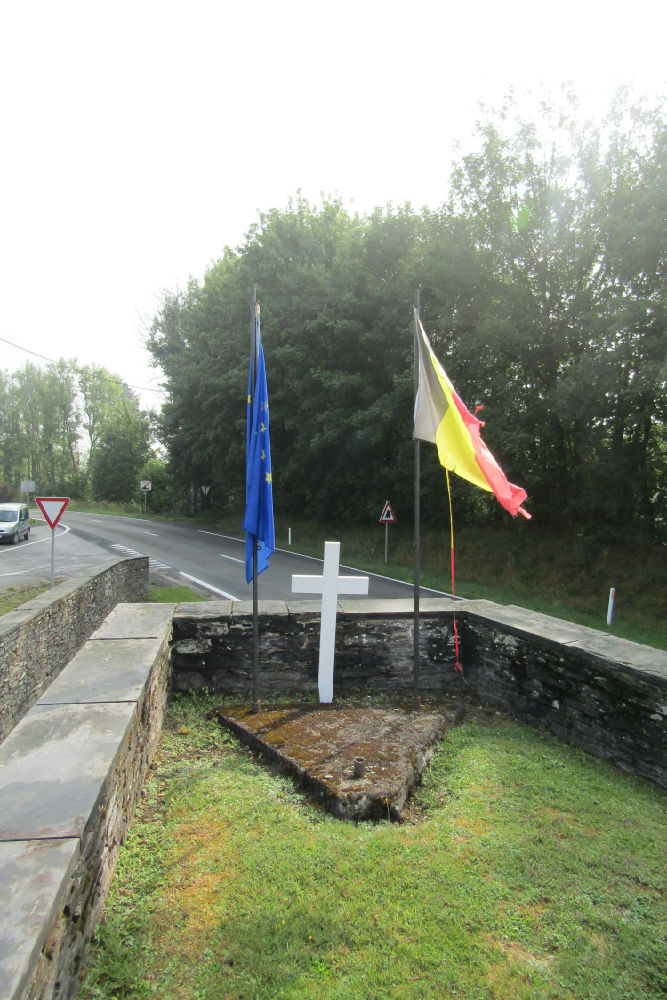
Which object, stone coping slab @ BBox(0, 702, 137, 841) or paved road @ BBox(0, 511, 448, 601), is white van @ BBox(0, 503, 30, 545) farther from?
stone coping slab @ BBox(0, 702, 137, 841)

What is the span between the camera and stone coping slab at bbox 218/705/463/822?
10.2 ft

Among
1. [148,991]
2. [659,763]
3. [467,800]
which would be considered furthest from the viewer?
[659,763]

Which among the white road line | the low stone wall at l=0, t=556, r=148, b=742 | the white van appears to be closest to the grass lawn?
the low stone wall at l=0, t=556, r=148, b=742

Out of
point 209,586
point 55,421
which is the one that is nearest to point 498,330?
point 209,586

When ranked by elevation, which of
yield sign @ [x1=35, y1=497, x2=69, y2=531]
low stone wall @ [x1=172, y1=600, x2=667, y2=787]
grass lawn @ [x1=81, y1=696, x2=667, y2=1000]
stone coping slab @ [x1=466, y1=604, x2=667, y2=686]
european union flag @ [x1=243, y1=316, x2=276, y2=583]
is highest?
european union flag @ [x1=243, y1=316, x2=276, y2=583]

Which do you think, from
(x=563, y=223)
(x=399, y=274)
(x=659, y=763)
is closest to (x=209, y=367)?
(x=399, y=274)

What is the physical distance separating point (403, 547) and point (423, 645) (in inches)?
577

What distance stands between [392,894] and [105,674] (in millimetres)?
2106

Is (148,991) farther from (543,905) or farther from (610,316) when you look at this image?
(610,316)

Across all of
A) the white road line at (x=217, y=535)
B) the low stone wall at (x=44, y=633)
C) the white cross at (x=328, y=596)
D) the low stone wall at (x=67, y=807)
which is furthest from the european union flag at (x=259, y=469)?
the white road line at (x=217, y=535)

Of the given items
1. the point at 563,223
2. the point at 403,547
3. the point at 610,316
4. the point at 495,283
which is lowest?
the point at 403,547

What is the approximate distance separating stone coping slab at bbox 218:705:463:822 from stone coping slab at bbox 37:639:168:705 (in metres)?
0.82

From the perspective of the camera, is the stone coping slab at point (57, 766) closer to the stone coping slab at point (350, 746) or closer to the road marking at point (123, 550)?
the stone coping slab at point (350, 746)

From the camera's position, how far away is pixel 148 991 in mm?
1922
